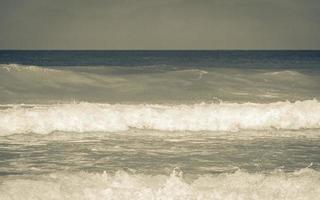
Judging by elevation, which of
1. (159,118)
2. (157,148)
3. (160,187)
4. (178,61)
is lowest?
(160,187)

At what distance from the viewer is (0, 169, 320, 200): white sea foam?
7543mm

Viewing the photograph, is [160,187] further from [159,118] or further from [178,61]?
[178,61]

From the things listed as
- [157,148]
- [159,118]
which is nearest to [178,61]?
[159,118]

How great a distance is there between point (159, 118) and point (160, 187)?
6557 millimetres

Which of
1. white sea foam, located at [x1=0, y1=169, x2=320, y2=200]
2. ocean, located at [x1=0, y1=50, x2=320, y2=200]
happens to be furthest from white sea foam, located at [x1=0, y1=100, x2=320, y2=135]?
white sea foam, located at [x1=0, y1=169, x2=320, y2=200]

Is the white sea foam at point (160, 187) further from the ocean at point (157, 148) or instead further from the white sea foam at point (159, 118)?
the white sea foam at point (159, 118)

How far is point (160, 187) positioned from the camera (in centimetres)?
790

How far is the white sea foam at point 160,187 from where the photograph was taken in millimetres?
7543

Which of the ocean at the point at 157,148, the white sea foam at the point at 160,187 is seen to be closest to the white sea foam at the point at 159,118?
the ocean at the point at 157,148

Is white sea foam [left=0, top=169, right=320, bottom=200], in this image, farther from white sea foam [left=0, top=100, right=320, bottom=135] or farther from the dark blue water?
the dark blue water

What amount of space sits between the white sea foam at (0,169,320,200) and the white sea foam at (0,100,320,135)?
17.6ft

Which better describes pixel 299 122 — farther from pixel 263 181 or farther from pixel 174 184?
pixel 174 184

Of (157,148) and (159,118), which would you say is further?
(159,118)

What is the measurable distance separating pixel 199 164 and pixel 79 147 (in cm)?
323
